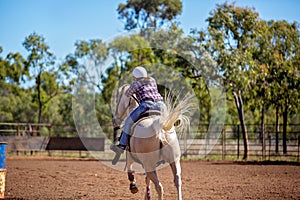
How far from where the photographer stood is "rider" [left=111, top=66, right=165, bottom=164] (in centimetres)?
645

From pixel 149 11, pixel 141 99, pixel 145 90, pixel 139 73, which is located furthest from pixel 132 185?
pixel 149 11

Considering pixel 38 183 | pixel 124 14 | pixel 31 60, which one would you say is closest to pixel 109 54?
pixel 31 60

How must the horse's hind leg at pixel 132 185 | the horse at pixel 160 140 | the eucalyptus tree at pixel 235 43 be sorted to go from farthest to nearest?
the eucalyptus tree at pixel 235 43 < the horse's hind leg at pixel 132 185 < the horse at pixel 160 140

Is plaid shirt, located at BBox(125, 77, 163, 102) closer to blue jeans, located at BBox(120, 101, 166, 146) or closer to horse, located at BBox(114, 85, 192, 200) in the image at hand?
blue jeans, located at BBox(120, 101, 166, 146)

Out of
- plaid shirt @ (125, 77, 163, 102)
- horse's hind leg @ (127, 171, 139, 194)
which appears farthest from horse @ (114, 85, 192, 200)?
horse's hind leg @ (127, 171, 139, 194)

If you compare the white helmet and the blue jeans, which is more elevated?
the white helmet

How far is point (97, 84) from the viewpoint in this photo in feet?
92.5

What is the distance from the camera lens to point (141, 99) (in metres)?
6.67

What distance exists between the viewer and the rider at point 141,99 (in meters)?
6.45

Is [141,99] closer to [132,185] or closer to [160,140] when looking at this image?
[160,140]

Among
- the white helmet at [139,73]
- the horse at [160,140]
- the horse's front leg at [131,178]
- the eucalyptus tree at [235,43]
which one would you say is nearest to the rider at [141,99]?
the white helmet at [139,73]

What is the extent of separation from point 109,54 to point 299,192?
63.9ft

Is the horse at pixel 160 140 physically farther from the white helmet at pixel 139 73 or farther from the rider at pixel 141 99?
the white helmet at pixel 139 73

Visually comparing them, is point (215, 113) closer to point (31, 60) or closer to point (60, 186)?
point (31, 60)
